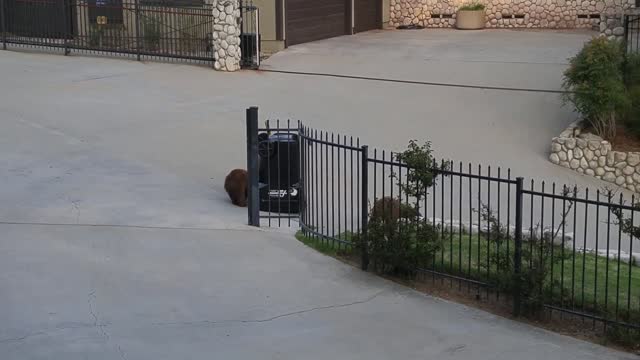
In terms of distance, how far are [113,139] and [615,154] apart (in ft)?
26.4

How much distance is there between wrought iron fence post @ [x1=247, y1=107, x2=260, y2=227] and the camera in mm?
11273

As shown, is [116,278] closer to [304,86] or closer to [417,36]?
[304,86]

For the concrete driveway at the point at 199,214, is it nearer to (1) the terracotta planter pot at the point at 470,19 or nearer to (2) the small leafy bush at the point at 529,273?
(2) the small leafy bush at the point at 529,273

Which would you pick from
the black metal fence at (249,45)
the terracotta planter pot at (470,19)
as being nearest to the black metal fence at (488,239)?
the black metal fence at (249,45)

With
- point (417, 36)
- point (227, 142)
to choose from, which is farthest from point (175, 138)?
point (417, 36)

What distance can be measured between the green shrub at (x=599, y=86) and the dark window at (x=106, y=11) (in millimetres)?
12860

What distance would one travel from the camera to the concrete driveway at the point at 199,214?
809cm

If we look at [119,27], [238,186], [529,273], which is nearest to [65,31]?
[119,27]

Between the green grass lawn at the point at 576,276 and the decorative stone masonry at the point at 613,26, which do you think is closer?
the green grass lawn at the point at 576,276

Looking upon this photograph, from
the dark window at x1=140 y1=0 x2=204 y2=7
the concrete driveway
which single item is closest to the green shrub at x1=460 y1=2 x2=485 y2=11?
the concrete driveway

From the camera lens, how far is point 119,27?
25688mm

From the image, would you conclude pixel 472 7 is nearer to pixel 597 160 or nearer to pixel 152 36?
pixel 152 36

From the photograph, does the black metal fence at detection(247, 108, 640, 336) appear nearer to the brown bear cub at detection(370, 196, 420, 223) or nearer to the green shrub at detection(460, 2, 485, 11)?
the brown bear cub at detection(370, 196, 420, 223)

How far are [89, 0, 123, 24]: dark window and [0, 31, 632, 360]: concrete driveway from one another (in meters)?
2.46
